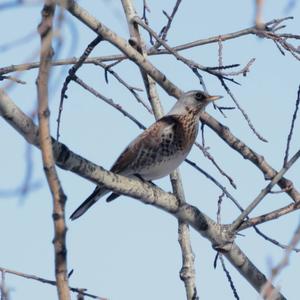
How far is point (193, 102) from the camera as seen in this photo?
25.4 ft

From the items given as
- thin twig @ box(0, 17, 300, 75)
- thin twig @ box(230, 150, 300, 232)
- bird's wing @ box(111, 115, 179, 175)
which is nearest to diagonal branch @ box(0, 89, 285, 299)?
thin twig @ box(230, 150, 300, 232)

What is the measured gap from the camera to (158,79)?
16.9 feet

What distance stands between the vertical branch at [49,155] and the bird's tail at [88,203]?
4286 millimetres

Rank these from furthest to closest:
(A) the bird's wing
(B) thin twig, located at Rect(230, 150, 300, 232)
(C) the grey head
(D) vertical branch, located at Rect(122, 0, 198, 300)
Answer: (C) the grey head
(A) the bird's wing
(D) vertical branch, located at Rect(122, 0, 198, 300)
(B) thin twig, located at Rect(230, 150, 300, 232)

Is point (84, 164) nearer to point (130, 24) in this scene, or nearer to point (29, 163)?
point (29, 163)

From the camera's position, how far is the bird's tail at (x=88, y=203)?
671 centimetres

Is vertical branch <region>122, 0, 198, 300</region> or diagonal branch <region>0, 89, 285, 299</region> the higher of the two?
vertical branch <region>122, 0, 198, 300</region>

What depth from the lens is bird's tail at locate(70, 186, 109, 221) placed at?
264 inches

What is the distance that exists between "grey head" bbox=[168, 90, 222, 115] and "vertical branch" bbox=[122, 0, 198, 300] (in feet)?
4.89

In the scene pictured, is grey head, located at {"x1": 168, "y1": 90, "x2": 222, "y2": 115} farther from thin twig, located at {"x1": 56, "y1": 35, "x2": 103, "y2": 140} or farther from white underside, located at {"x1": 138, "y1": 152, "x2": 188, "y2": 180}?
thin twig, located at {"x1": 56, "y1": 35, "x2": 103, "y2": 140}

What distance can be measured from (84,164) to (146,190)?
0.50 metres

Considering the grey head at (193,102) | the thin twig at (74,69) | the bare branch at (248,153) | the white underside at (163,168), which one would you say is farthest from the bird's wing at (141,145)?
the thin twig at (74,69)

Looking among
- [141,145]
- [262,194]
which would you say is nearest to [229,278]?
[262,194]

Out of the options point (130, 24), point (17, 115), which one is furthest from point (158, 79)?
point (17, 115)
